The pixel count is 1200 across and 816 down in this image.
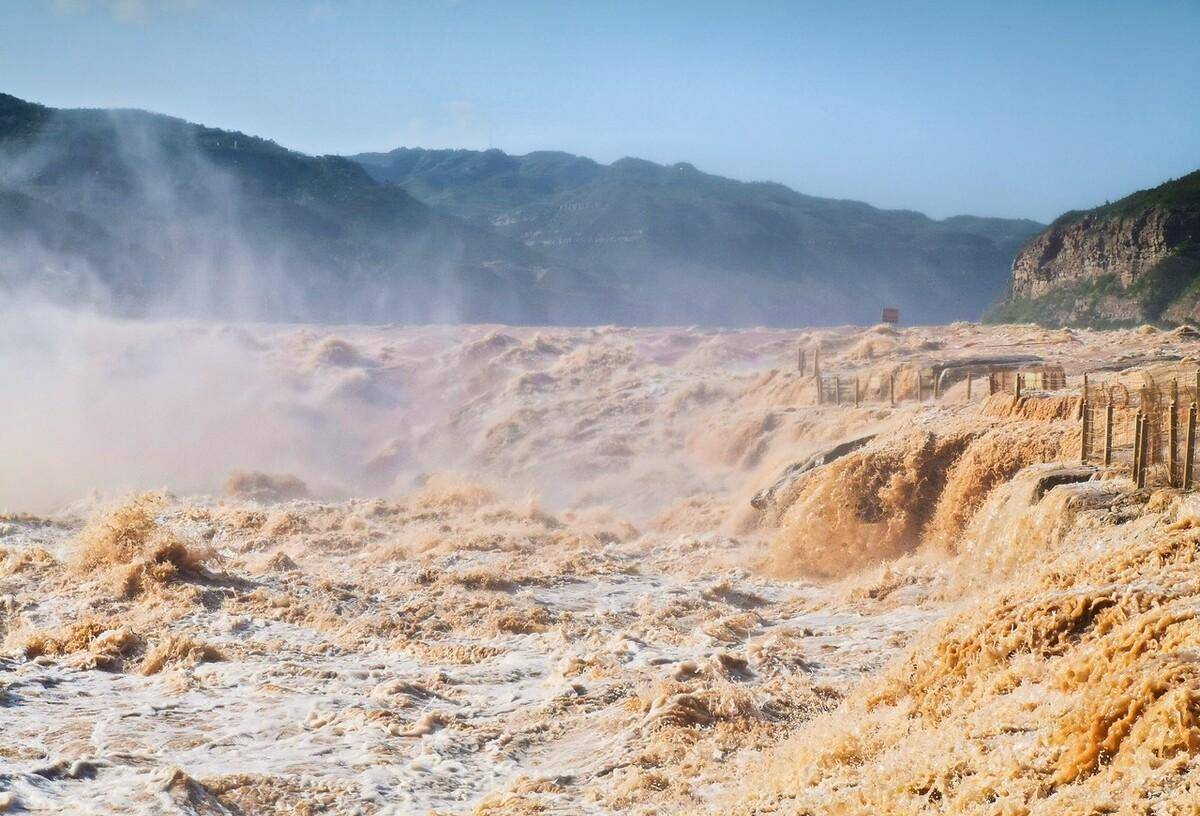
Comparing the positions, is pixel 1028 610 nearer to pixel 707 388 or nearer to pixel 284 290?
pixel 707 388

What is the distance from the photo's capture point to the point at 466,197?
13150 centimetres

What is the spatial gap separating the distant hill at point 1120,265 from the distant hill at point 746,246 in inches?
1837

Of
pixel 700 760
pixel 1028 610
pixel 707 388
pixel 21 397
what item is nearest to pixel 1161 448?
pixel 1028 610

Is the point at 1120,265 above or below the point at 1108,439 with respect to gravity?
above

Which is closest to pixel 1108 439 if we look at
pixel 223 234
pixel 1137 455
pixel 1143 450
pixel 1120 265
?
Result: pixel 1137 455

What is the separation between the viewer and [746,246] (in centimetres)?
11519

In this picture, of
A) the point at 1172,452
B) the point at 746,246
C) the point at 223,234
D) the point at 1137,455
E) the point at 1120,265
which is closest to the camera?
the point at 1172,452

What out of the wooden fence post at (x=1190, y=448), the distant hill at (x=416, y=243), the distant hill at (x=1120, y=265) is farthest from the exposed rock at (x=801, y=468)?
the distant hill at (x=416, y=243)

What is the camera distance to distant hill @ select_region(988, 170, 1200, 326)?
42625mm

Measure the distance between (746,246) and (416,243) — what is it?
144 ft

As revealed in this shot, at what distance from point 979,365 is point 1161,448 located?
48.8 feet

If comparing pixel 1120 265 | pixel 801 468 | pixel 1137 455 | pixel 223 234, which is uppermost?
pixel 223 234

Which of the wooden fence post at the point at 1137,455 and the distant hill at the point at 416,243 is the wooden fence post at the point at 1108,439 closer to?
the wooden fence post at the point at 1137,455

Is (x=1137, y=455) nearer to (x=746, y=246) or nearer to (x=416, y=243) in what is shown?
(x=416, y=243)
